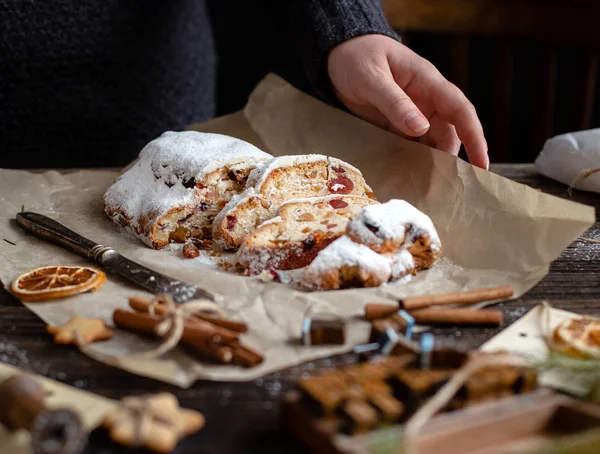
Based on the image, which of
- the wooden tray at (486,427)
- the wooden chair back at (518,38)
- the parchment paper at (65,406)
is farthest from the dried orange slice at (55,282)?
the wooden chair back at (518,38)

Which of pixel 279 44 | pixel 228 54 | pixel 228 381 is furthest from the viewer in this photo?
pixel 228 54

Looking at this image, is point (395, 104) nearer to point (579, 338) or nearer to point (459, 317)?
point (459, 317)

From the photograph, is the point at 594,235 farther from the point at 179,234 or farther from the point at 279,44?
the point at 279,44

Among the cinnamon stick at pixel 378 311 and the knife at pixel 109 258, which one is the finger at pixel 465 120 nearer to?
the cinnamon stick at pixel 378 311

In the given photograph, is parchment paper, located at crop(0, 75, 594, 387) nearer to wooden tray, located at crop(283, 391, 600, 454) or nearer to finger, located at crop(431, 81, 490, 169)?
finger, located at crop(431, 81, 490, 169)

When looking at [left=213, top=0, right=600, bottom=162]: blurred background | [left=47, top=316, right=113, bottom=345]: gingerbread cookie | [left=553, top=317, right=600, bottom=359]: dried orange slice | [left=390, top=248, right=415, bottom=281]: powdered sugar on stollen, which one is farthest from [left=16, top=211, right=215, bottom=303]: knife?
[left=213, top=0, right=600, bottom=162]: blurred background

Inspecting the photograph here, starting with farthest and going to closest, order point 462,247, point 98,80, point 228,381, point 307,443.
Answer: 1. point 98,80
2. point 462,247
3. point 228,381
4. point 307,443

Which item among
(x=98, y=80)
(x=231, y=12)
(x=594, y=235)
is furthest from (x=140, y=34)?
(x=594, y=235)
